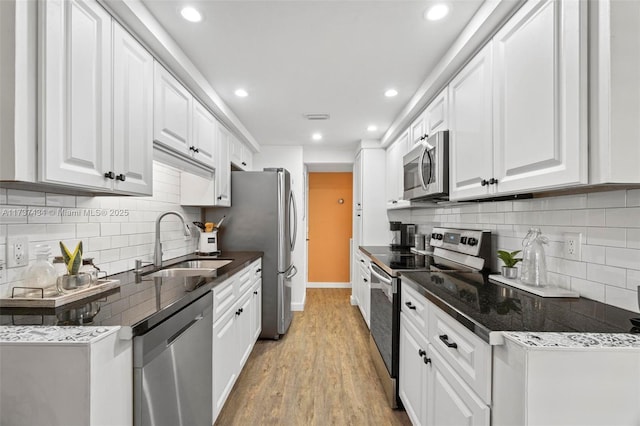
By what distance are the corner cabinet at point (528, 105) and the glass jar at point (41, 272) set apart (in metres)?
2.05

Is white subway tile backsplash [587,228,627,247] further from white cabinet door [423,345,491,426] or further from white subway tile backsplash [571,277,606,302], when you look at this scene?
white cabinet door [423,345,491,426]

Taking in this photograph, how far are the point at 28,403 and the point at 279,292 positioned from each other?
2501 millimetres

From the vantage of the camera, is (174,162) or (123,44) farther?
(174,162)

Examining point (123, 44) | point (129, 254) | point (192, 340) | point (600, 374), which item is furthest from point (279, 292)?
point (600, 374)

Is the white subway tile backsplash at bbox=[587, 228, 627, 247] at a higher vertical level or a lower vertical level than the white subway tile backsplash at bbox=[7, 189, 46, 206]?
lower

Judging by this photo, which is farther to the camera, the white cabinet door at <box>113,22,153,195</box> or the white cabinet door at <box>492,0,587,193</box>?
the white cabinet door at <box>113,22,153,195</box>

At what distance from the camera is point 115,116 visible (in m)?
1.46

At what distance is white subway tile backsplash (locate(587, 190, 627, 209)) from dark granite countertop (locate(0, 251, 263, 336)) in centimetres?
180

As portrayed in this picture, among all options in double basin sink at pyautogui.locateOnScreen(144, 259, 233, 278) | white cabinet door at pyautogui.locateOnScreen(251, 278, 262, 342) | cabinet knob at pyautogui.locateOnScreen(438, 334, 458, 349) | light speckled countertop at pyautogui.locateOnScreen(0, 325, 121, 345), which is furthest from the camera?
white cabinet door at pyautogui.locateOnScreen(251, 278, 262, 342)

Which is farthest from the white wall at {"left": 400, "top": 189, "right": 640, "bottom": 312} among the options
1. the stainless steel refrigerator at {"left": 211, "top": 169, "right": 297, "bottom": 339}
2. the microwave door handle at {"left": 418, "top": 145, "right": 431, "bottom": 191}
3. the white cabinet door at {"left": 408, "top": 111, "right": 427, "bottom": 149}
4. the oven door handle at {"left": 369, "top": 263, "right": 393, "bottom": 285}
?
the stainless steel refrigerator at {"left": 211, "top": 169, "right": 297, "bottom": 339}

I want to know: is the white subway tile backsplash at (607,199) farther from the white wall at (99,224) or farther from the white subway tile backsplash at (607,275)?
the white wall at (99,224)

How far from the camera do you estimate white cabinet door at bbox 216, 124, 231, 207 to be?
295 cm

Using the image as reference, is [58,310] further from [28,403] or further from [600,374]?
[600,374]

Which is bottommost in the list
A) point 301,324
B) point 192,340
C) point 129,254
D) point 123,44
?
point 301,324
